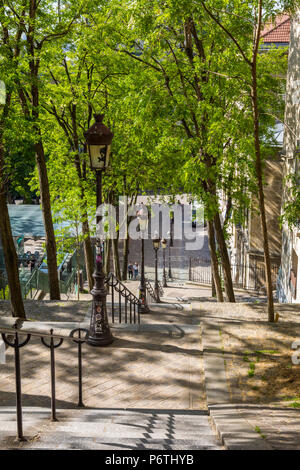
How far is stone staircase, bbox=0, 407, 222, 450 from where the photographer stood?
4426 millimetres

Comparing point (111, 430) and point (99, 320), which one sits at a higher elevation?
point (99, 320)

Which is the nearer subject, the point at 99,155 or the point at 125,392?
the point at 125,392

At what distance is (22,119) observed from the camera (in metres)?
10.9

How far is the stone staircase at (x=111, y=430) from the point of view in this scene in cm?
443

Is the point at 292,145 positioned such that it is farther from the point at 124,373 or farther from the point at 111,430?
the point at 111,430

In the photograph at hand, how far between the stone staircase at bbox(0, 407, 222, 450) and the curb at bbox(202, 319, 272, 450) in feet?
0.48

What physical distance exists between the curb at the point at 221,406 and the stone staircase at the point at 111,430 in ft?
0.48

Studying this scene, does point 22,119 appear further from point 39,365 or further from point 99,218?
point 39,365

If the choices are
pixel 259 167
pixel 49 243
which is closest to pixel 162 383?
pixel 259 167

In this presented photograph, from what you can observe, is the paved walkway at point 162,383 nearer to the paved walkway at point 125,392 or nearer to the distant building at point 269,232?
the paved walkway at point 125,392

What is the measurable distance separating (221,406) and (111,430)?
211 cm

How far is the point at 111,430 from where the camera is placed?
5074mm

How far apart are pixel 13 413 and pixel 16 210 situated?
19135 millimetres

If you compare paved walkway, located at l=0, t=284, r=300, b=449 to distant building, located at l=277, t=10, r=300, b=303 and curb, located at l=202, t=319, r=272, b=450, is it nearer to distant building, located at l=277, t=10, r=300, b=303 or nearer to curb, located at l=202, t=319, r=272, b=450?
curb, located at l=202, t=319, r=272, b=450
